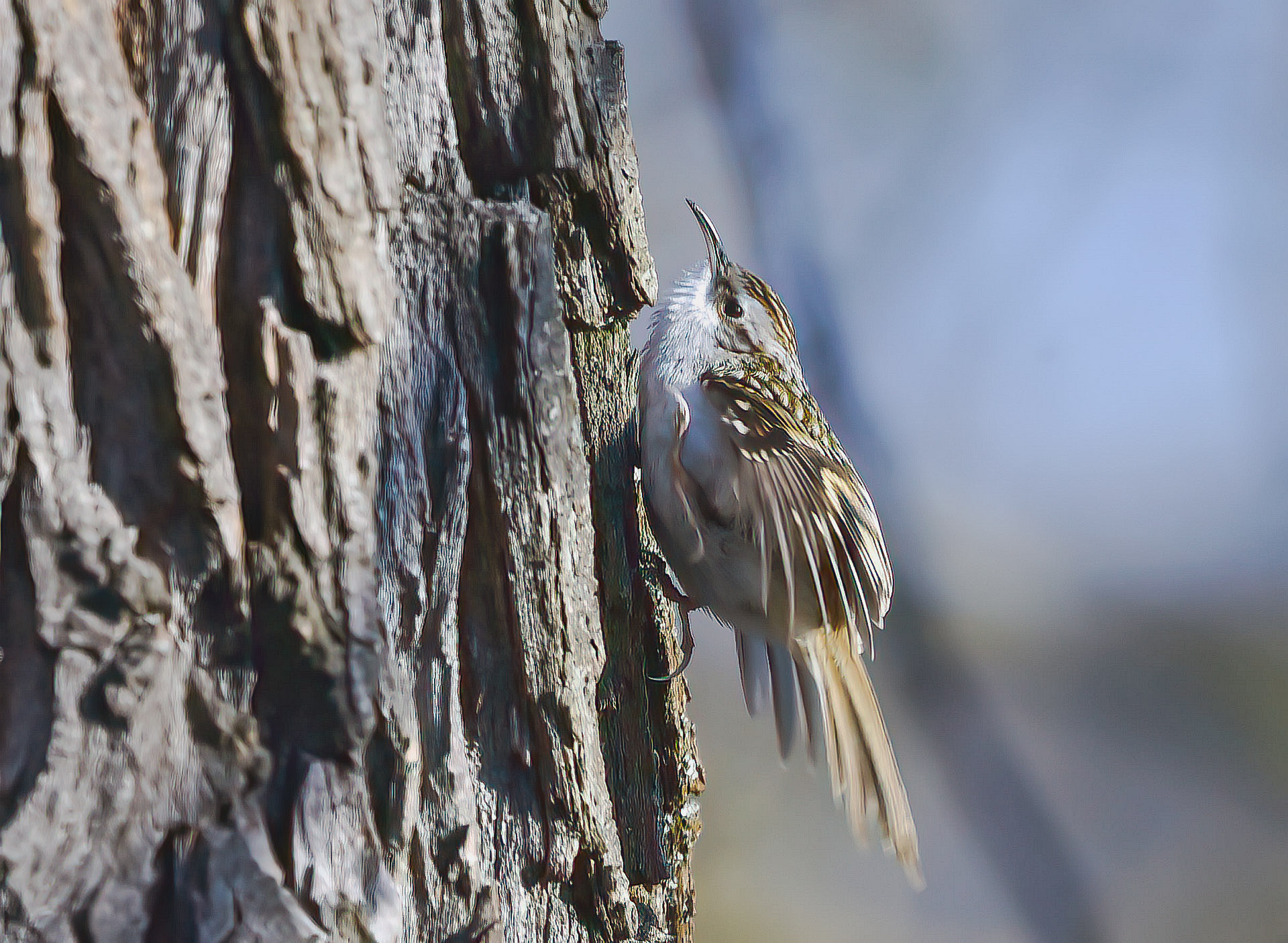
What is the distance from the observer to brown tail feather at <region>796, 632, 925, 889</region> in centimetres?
95

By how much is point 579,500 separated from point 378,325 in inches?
8.9

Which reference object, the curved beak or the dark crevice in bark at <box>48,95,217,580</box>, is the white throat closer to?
the curved beak

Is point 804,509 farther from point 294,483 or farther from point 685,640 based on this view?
point 294,483

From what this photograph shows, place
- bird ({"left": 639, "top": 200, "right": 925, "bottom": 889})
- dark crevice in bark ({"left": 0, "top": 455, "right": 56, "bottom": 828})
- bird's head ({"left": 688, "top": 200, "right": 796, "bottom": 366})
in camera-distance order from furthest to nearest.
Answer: bird's head ({"left": 688, "top": 200, "right": 796, "bottom": 366})
bird ({"left": 639, "top": 200, "right": 925, "bottom": 889})
dark crevice in bark ({"left": 0, "top": 455, "right": 56, "bottom": 828})

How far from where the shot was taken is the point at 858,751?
3.20 feet

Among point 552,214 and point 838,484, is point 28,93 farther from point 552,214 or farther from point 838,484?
point 838,484

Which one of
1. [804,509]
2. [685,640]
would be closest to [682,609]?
[685,640]

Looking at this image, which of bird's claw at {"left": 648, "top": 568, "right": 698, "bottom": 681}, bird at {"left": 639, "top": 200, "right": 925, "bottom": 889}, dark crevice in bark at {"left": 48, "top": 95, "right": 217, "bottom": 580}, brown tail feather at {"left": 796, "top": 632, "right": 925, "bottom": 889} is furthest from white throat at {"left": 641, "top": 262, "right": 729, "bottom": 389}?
dark crevice in bark at {"left": 48, "top": 95, "right": 217, "bottom": 580}

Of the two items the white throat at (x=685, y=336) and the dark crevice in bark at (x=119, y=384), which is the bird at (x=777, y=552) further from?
the dark crevice in bark at (x=119, y=384)

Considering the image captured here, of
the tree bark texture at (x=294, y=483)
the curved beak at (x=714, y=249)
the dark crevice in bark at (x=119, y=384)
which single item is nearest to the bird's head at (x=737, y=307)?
the curved beak at (x=714, y=249)

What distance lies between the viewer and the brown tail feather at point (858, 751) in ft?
3.11

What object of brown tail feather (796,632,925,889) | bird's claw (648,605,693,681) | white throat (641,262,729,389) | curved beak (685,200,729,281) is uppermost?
curved beak (685,200,729,281)

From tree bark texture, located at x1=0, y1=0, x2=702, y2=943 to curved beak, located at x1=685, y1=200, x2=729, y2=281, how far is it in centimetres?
54

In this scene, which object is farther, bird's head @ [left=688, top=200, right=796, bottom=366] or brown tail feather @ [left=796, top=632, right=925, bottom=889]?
bird's head @ [left=688, top=200, right=796, bottom=366]
